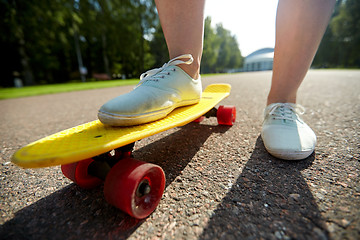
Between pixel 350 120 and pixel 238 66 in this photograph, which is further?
pixel 238 66

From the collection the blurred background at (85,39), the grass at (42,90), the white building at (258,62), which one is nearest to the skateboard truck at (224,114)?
the grass at (42,90)

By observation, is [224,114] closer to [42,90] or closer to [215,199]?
[215,199]

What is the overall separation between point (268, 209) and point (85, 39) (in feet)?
82.1

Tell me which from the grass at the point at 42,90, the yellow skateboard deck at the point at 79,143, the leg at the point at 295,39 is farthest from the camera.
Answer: the grass at the point at 42,90

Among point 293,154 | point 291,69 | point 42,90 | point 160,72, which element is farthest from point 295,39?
point 42,90

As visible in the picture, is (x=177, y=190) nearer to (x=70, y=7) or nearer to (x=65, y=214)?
(x=65, y=214)

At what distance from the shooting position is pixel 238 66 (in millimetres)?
45406

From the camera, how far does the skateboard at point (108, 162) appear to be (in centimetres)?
54

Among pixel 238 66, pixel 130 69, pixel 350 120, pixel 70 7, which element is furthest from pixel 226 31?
pixel 350 120

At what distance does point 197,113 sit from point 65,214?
27.4 inches

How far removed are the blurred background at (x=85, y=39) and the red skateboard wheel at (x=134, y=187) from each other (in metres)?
18.0

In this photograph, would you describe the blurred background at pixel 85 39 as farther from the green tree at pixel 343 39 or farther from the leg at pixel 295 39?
the leg at pixel 295 39

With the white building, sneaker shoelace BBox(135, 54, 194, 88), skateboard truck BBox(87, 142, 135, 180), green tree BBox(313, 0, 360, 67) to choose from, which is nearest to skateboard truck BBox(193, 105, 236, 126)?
sneaker shoelace BBox(135, 54, 194, 88)

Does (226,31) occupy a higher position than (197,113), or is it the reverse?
(226,31)
